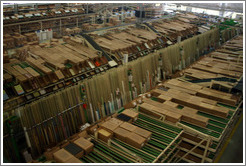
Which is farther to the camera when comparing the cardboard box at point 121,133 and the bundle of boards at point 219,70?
the bundle of boards at point 219,70

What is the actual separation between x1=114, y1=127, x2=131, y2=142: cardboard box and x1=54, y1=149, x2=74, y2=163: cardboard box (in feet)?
4.85

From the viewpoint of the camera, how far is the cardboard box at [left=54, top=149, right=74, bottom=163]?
5598mm

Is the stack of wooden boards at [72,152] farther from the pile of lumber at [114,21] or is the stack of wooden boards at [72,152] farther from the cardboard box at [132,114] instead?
the pile of lumber at [114,21]

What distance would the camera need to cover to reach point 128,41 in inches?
551

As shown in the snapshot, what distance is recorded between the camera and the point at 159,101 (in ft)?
29.1

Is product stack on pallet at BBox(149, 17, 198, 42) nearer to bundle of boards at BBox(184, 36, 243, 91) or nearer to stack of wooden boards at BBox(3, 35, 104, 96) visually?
Result: bundle of boards at BBox(184, 36, 243, 91)

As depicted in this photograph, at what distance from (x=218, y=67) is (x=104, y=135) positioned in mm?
8193

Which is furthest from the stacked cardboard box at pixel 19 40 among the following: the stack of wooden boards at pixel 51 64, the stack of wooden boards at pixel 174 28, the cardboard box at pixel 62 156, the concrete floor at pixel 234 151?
the concrete floor at pixel 234 151

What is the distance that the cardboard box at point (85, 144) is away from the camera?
6075 millimetres

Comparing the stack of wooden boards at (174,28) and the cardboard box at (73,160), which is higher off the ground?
the stack of wooden boards at (174,28)

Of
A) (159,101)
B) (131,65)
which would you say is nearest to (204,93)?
(159,101)

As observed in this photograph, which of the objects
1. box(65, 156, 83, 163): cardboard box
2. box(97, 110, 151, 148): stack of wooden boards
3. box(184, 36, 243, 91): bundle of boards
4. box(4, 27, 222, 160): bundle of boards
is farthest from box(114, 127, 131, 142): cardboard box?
box(184, 36, 243, 91): bundle of boards

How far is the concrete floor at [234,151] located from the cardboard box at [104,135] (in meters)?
4.37

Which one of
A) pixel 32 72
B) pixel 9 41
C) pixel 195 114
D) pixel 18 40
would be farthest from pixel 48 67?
pixel 18 40
